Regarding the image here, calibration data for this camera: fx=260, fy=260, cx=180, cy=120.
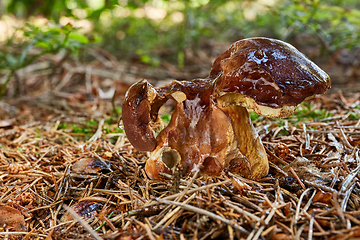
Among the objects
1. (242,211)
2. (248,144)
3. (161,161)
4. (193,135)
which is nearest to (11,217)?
(161,161)

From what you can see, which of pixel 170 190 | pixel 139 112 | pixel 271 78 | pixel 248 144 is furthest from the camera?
pixel 248 144

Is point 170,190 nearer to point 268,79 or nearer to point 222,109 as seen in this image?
point 222,109

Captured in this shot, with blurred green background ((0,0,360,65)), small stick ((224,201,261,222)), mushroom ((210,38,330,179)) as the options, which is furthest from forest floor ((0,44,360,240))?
blurred green background ((0,0,360,65))

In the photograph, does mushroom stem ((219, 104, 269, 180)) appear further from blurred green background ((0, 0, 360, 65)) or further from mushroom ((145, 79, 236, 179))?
blurred green background ((0, 0, 360, 65))

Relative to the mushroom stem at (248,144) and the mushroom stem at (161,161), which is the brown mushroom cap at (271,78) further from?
the mushroom stem at (161,161)

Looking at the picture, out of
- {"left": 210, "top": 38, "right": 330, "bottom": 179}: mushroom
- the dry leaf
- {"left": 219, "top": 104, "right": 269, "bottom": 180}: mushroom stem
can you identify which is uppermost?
{"left": 210, "top": 38, "right": 330, "bottom": 179}: mushroom

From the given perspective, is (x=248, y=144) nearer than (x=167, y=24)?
Yes

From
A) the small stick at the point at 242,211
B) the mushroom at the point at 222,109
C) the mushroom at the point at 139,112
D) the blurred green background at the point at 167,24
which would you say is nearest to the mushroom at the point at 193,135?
the mushroom at the point at 222,109
